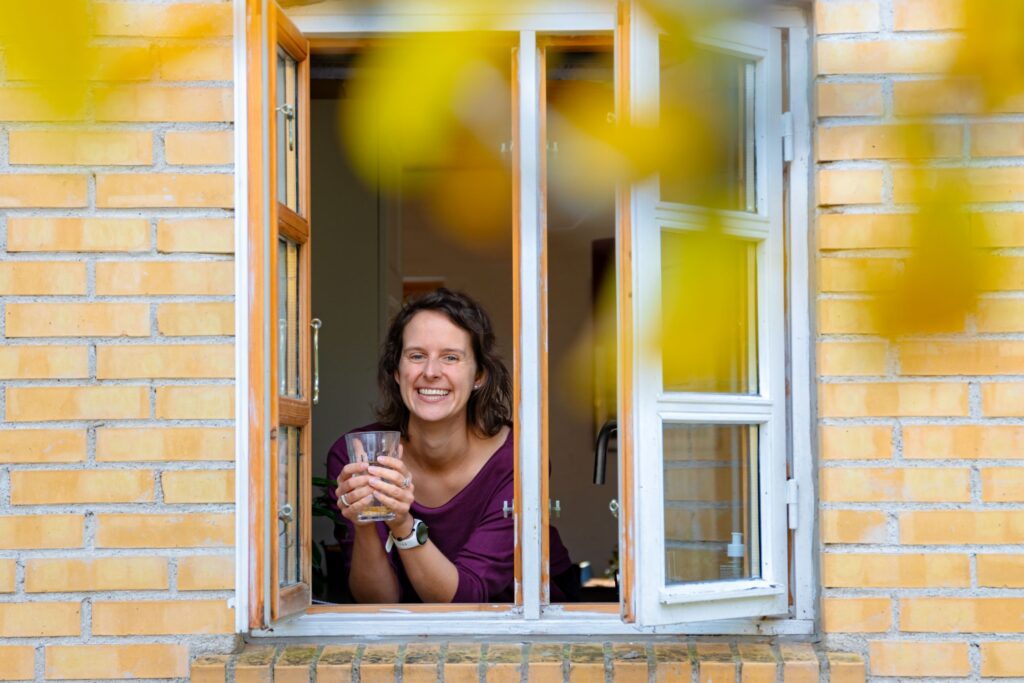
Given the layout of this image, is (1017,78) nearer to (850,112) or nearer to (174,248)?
(850,112)

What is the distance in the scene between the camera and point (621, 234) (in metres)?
2.75

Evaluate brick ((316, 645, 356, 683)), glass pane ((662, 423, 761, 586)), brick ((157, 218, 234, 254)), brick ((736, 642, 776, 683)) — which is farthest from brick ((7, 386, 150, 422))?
brick ((736, 642, 776, 683))

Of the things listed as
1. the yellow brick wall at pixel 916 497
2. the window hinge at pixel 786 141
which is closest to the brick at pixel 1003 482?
the yellow brick wall at pixel 916 497

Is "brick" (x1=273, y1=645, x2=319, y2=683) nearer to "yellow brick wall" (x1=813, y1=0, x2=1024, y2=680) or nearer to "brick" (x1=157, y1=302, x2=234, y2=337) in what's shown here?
"brick" (x1=157, y1=302, x2=234, y2=337)

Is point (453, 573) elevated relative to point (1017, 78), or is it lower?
lower

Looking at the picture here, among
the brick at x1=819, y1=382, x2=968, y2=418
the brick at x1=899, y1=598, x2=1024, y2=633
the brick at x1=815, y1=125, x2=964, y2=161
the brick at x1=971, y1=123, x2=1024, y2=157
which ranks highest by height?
the brick at x1=971, y1=123, x2=1024, y2=157

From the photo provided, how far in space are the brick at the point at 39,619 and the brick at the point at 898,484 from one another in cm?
167

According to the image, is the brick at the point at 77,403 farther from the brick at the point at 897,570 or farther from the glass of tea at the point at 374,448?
the brick at the point at 897,570

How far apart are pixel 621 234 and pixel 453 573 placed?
43.9 inches

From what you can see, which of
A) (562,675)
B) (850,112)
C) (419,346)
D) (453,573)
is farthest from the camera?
(419,346)

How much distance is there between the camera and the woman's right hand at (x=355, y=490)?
3.22 meters

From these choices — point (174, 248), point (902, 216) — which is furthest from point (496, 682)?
point (902, 216)

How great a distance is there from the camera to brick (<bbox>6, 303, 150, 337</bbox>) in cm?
307

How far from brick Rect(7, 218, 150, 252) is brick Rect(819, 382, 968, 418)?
156cm
